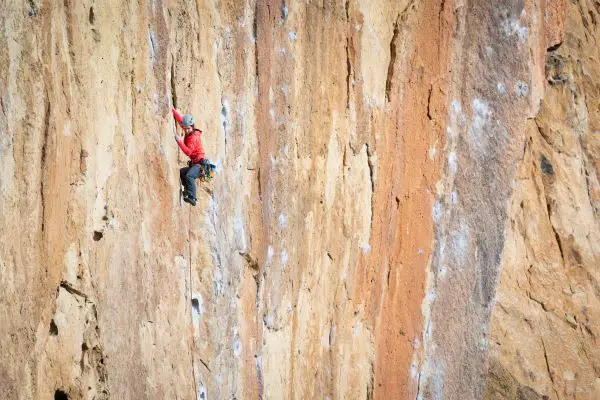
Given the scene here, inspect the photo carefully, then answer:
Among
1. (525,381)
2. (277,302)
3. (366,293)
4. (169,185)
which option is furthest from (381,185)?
(525,381)

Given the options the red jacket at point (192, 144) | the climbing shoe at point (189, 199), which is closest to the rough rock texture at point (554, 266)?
the climbing shoe at point (189, 199)

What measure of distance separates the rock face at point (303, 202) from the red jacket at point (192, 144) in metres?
0.17

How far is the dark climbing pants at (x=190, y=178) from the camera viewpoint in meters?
5.61

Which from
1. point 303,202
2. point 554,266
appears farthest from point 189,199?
point 554,266

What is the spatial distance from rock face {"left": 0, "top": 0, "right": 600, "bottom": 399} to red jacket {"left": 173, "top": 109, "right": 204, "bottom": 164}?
6.7 inches

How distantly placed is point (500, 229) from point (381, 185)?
163 cm

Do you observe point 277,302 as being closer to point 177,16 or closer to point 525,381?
point 177,16

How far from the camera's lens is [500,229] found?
790 centimetres

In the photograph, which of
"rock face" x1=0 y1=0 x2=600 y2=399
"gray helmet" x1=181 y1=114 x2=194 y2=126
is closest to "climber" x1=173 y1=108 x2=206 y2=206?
"gray helmet" x1=181 y1=114 x2=194 y2=126

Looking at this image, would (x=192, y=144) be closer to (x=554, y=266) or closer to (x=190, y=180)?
(x=190, y=180)

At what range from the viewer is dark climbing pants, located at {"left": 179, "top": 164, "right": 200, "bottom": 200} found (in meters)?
5.61

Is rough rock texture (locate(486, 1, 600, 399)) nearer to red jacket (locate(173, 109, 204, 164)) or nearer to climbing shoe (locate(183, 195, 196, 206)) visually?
climbing shoe (locate(183, 195, 196, 206))

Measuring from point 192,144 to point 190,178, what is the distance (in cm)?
30

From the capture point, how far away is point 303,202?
680cm
